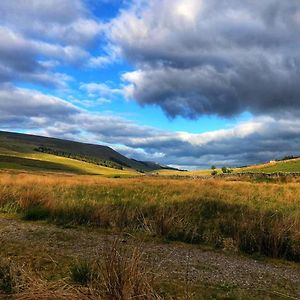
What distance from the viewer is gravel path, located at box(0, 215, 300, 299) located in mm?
9125

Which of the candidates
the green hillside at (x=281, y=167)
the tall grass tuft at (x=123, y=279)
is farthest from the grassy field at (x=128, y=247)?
the green hillside at (x=281, y=167)

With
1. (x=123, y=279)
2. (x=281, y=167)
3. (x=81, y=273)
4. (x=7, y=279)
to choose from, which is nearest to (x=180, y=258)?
(x=81, y=273)

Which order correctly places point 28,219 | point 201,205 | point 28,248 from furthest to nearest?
1. point 201,205
2. point 28,219
3. point 28,248

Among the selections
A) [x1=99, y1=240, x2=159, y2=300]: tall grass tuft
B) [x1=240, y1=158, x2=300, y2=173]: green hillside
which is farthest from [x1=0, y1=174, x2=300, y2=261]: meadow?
[x1=240, y1=158, x2=300, y2=173]: green hillside

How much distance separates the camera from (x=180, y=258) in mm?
10977

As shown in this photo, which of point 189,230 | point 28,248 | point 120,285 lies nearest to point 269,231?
point 189,230

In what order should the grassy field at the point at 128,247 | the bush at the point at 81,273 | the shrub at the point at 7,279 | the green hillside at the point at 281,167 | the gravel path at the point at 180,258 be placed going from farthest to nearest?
1. the green hillside at the point at 281,167
2. the gravel path at the point at 180,258
3. the bush at the point at 81,273
4. the shrub at the point at 7,279
5. the grassy field at the point at 128,247

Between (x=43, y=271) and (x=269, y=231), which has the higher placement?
(x=269, y=231)

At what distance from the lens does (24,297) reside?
543cm

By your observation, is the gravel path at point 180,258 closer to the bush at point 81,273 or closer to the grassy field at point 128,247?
the grassy field at point 128,247

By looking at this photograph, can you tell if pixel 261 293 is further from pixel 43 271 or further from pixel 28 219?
pixel 28 219

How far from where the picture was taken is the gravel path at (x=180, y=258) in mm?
9125

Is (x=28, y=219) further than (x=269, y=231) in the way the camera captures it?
Yes

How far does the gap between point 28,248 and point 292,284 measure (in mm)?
6097
